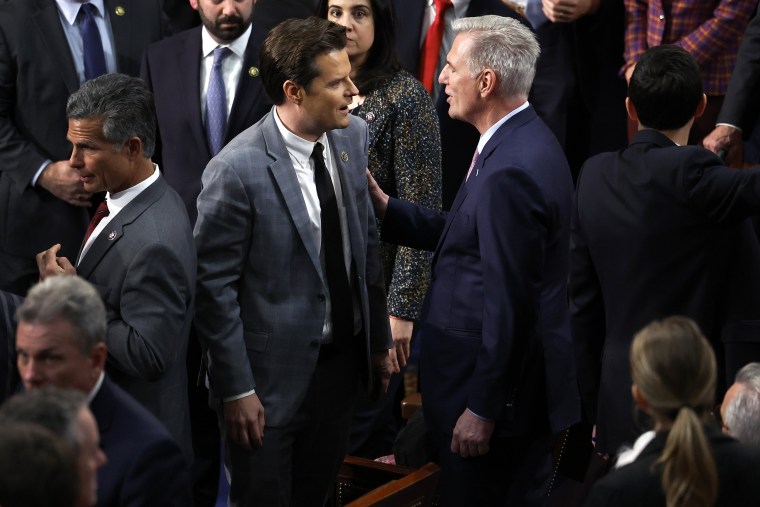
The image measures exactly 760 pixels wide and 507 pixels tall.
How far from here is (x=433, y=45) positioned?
17.2 ft

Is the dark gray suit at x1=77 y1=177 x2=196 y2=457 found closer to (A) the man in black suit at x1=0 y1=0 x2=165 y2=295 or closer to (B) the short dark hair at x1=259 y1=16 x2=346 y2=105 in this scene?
(B) the short dark hair at x1=259 y1=16 x2=346 y2=105

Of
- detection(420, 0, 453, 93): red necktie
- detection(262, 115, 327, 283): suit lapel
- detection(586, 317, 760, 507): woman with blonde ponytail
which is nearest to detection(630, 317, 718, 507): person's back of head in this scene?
detection(586, 317, 760, 507): woman with blonde ponytail

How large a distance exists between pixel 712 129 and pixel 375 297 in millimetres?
1956

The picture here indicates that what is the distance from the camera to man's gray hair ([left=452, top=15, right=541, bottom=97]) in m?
3.71

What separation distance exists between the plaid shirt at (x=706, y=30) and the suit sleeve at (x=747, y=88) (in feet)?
0.52

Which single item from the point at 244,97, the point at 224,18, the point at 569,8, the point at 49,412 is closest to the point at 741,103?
the point at 569,8

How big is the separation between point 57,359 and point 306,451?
4.08ft

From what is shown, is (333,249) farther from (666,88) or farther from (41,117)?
(41,117)

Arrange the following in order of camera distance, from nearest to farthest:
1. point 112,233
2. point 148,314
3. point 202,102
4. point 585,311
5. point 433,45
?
point 148,314, point 112,233, point 585,311, point 202,102, point 433,45

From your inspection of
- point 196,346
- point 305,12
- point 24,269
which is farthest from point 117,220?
point 305,12

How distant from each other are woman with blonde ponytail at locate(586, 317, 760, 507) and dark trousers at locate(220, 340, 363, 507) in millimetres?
1326

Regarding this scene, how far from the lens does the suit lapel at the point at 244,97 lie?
182 inches

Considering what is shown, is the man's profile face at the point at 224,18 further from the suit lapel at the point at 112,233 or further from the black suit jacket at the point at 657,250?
the black suit jacket at the point at 657,250

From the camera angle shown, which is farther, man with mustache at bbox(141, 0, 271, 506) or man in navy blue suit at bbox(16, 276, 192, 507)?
man with mustache at bbox(141, 0, 271, 506)
